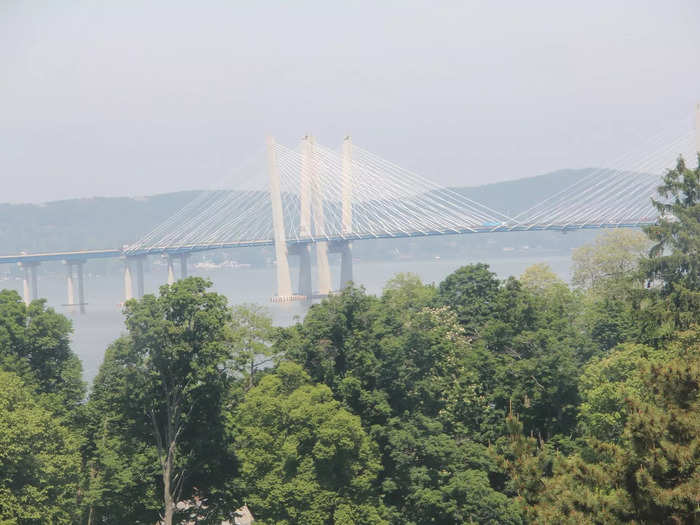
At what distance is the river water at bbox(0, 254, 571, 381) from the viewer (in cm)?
4141

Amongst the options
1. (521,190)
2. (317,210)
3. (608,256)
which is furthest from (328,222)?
(521,190)

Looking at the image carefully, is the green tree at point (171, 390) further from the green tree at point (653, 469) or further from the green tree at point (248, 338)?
the green tree at point (653, 469)

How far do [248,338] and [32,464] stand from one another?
525cm

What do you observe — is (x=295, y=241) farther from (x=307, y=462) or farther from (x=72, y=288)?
(x=307, y=462)

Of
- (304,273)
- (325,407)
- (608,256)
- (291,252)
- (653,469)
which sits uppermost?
(291,252)

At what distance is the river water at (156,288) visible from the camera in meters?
41.4

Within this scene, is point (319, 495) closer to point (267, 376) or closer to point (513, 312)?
point (267, 376)

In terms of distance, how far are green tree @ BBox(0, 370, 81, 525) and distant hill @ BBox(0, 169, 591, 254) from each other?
3914 inches

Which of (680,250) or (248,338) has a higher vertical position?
(680,250)

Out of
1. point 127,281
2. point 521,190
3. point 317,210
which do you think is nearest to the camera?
point 317,210

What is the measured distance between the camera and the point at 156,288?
81.8 m

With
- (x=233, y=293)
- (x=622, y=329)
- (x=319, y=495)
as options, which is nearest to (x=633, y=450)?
(x=319, y=495)

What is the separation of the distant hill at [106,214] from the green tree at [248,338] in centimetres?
9499

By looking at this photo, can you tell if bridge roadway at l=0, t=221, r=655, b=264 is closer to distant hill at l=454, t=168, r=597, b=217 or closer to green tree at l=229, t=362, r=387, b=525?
green tree at l=229, t=362, r=387, b=525
